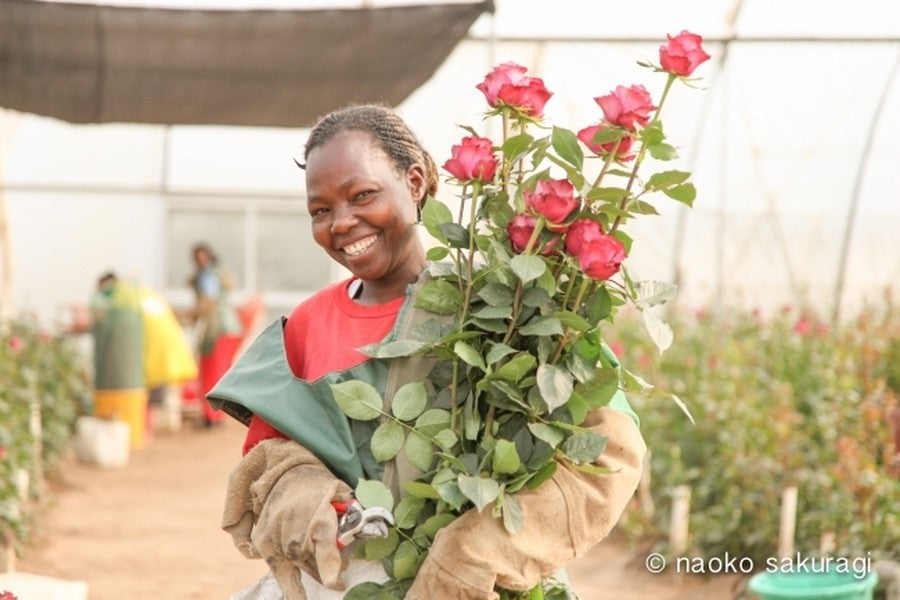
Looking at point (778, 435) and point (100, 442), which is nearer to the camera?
point (778, 435)

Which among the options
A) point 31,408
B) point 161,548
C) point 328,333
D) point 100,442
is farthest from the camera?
point 100,442

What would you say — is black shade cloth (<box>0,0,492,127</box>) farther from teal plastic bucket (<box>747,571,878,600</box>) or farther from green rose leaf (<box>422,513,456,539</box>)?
green rose leaf (<box>422,513,456,539</box>)

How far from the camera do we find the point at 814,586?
405 centimetres

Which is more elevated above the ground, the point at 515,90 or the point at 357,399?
the point at 515,90

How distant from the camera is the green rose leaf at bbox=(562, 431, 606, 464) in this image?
6.63 feet

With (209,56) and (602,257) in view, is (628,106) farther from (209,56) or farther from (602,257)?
(209,56)

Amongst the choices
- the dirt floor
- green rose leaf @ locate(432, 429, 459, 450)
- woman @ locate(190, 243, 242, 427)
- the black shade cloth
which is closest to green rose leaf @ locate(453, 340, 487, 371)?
green rose leaf @ locate(432, 429, 459, 450)

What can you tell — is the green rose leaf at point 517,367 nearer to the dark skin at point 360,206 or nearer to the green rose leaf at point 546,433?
the green rose leaf at point 546,433

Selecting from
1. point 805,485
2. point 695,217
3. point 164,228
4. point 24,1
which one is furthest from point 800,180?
point 164,228

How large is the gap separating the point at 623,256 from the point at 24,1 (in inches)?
138

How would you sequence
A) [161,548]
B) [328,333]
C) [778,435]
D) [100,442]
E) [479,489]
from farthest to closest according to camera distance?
1. [100,442]
2. [161,548]
3. [778,435]
4. [328,333]
5. [479,489]

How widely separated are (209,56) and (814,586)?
2.72 meters

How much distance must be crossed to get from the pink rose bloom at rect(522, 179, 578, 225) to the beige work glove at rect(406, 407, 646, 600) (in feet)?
0.98

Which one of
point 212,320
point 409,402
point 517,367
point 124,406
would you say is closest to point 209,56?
point 409,402
